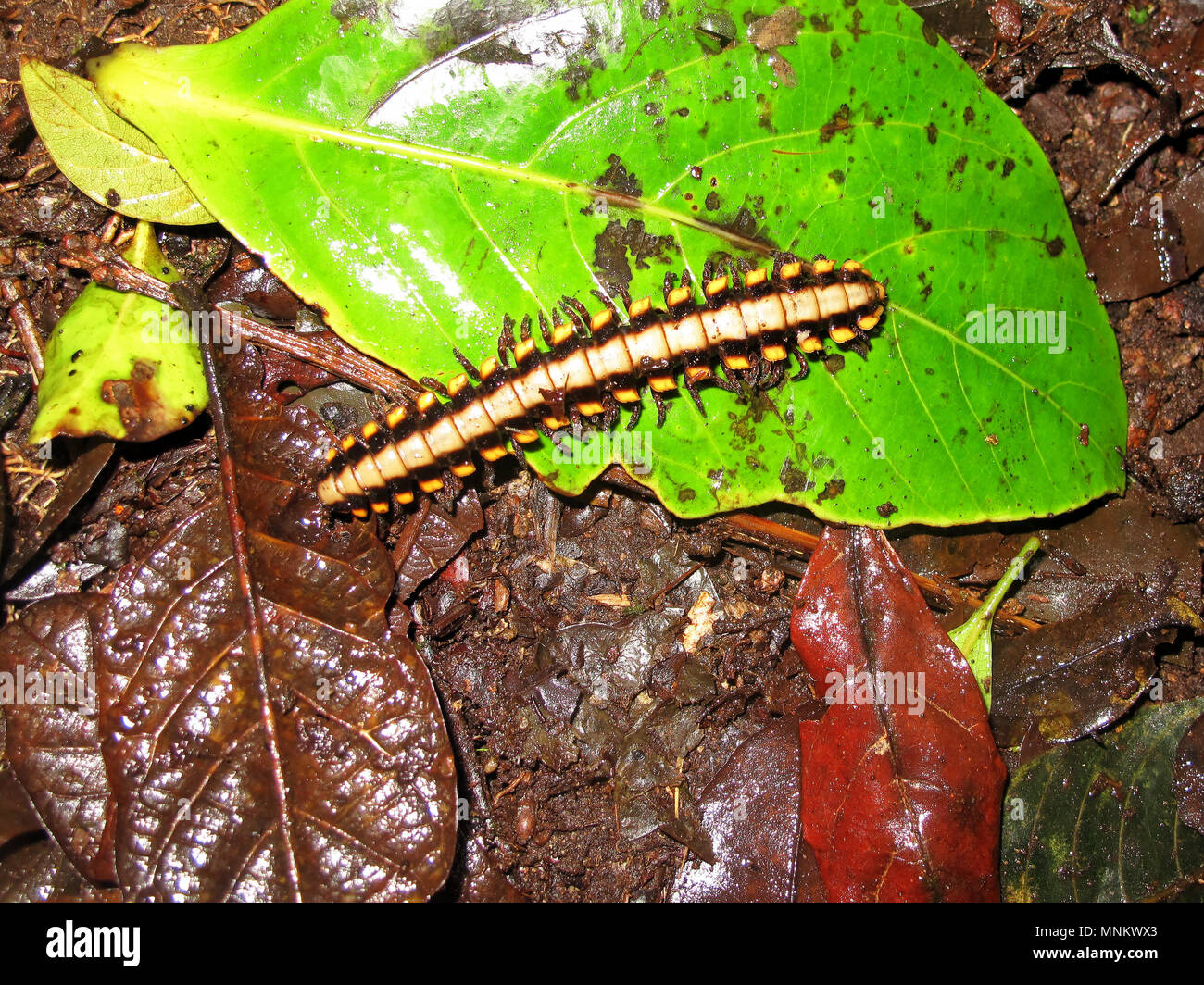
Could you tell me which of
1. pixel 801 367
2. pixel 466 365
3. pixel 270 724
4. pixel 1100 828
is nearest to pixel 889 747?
pixel 1100 828

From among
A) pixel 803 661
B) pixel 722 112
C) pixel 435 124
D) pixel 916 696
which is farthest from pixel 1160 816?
pixel 435 124

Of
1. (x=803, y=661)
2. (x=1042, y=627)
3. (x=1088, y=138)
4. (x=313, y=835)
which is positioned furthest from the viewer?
(x=1088, y=138)

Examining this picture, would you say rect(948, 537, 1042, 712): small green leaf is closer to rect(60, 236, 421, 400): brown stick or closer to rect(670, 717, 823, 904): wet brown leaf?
rect(670, 717, 823, 904): wet brown leaf

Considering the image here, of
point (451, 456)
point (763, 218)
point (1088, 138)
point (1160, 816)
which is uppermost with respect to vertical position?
point (1088, 138)

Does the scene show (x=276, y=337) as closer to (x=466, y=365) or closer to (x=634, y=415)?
(x=466, y=365)

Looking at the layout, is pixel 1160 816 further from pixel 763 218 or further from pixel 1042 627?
pixel 763 218

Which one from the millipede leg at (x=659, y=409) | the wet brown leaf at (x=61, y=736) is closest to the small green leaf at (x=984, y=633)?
the millipede leg at (x=659, y=409)

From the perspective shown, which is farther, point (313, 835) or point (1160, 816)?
point (1160, 816)
